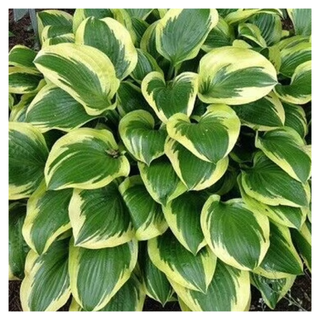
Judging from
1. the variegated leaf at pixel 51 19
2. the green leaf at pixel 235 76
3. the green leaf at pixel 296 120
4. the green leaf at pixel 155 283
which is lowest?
the green leaf at pixel 155 283

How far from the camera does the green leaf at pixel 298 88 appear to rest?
1.38 metres

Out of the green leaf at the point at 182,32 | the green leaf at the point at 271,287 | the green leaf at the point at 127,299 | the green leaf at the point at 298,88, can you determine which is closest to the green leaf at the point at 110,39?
the green leaf at the point at 182,32

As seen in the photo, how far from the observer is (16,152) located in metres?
1.29

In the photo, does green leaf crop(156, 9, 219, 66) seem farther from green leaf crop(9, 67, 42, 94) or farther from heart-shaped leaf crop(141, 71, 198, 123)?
green leaf crop(9, 67, 42, 94)

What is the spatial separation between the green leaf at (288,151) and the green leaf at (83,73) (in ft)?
1.39

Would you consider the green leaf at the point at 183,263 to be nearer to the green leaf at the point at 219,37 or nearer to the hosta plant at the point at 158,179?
the hosta plant at the point at 158,179

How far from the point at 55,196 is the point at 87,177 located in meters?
0.16

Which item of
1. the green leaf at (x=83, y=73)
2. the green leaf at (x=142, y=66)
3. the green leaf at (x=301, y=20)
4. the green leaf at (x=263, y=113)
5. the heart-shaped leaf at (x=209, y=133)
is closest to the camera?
the heart-shaped leaf at (x=209, y=133)

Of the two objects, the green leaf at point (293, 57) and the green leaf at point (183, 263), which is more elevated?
the green leaf at point (293, 57)

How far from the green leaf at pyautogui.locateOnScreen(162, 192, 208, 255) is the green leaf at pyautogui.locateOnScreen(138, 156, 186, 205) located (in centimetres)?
5

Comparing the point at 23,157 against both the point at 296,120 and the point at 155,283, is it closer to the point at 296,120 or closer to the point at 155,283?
the point at 155,283

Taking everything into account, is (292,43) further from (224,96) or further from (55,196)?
(55,196)

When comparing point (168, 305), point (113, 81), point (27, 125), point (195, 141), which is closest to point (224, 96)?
point (195, 141)

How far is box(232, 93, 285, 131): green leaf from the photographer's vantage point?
1.34m
